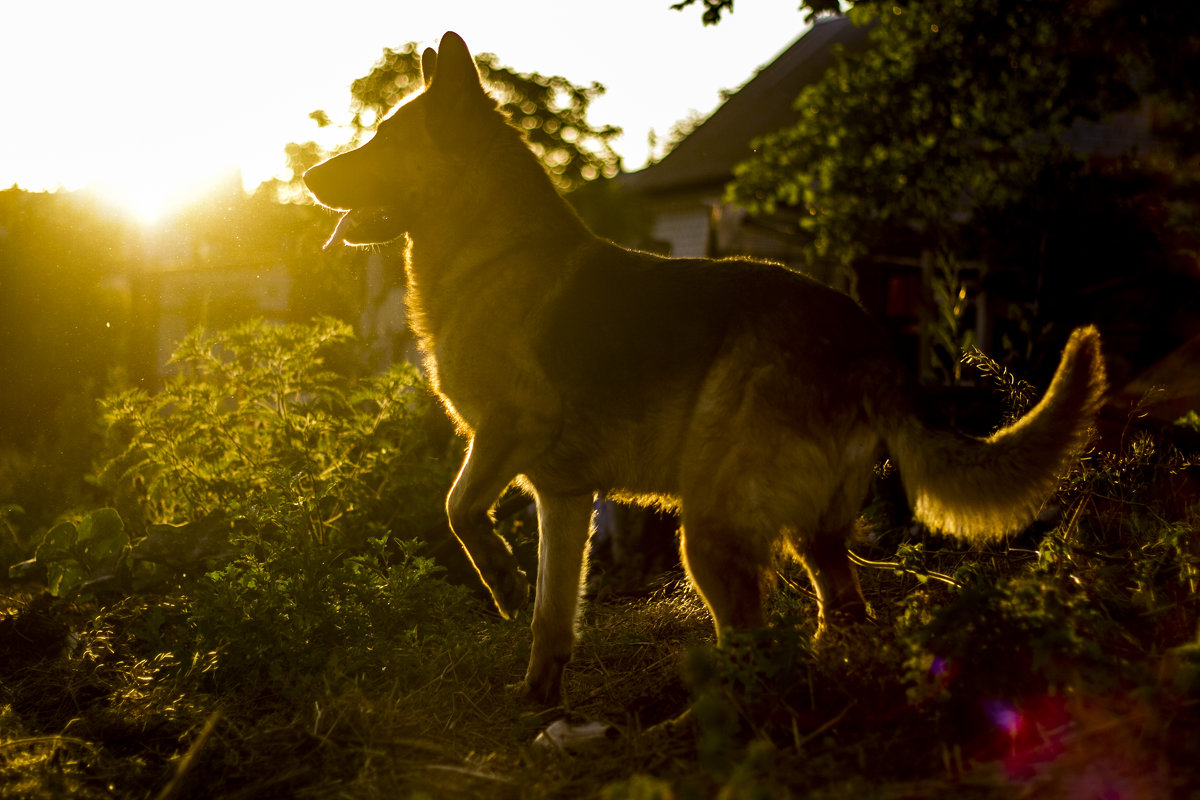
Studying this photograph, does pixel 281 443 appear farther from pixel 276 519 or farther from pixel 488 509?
pixel 488 509

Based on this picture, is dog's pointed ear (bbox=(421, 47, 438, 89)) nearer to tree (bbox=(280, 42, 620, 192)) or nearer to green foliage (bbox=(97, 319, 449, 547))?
green foliage (bbox=(97, 319, 449, 547))

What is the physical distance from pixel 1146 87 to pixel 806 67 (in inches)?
615

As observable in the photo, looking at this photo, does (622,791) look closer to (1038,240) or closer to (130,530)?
(130,530)

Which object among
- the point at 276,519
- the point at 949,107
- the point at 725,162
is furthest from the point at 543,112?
the point at 276,519

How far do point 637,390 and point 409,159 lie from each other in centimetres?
153

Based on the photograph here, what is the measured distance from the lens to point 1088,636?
8.26ft

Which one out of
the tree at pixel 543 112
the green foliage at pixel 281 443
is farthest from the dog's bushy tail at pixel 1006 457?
the tree at pixel 543 112

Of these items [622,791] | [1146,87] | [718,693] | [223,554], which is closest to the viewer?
[622,791]

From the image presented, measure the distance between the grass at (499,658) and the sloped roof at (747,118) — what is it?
14.7 m

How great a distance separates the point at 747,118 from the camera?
20906mm

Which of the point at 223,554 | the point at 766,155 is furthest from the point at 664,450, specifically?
the point at 766,155

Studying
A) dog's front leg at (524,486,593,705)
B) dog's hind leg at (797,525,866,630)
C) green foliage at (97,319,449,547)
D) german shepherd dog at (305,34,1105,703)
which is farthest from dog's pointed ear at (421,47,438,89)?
dog's hind leg at (797,525,866,630)

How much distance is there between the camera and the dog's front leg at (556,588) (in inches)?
135

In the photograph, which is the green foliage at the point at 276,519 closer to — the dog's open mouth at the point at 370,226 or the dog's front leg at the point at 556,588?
the dog's front leg at the point at 556,588
